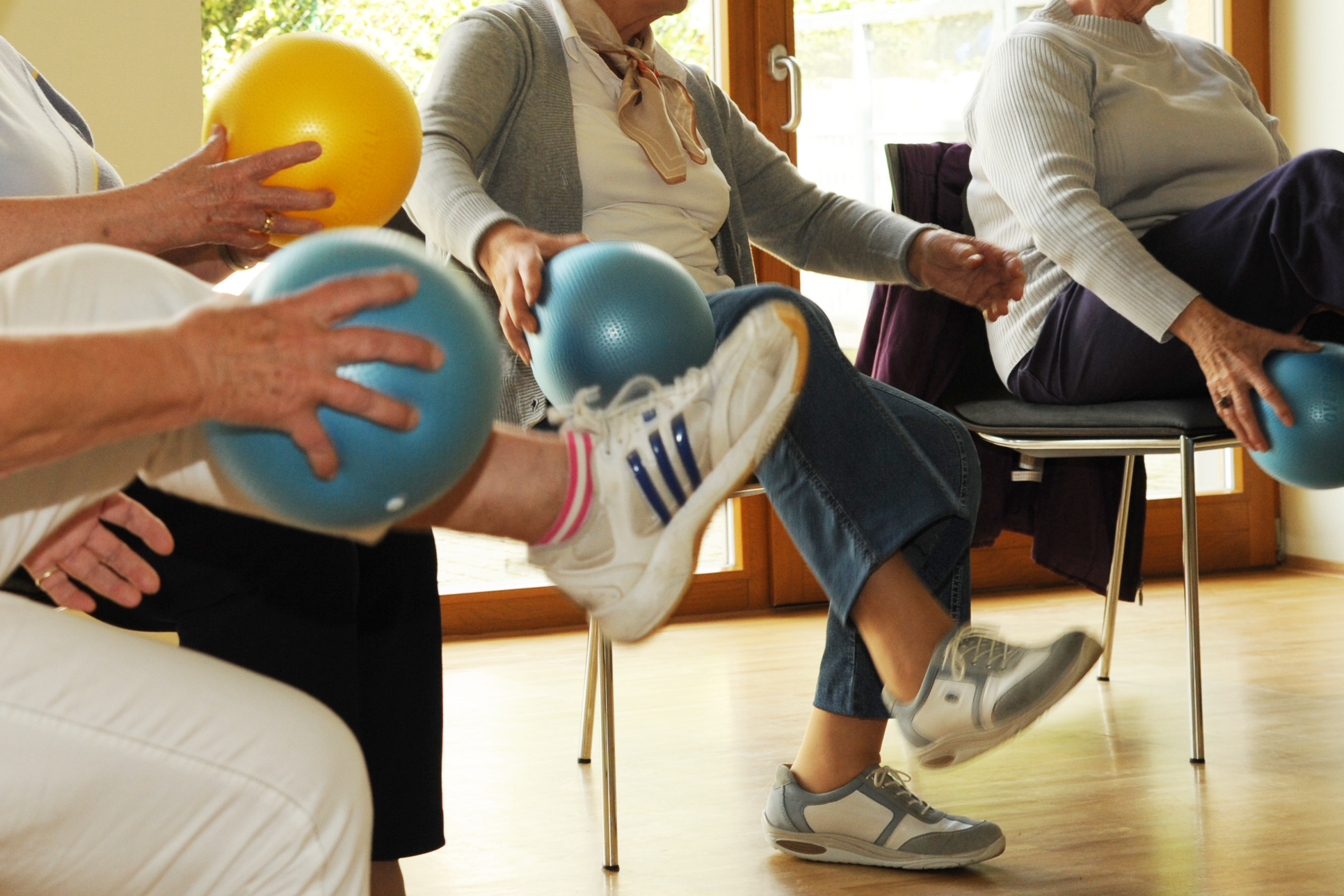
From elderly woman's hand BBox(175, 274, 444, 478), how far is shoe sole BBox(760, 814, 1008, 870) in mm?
1043

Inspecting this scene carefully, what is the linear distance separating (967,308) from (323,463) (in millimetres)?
1692

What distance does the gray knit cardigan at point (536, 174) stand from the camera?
1.60 m

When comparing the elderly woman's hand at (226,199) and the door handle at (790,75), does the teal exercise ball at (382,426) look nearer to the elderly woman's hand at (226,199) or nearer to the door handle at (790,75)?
the elderly woman's hand at (226,199)

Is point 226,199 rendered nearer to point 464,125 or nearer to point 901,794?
point 464,125

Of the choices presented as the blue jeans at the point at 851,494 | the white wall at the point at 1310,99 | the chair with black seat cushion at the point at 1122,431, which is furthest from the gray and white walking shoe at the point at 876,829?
the white wall at the point at 1310,99

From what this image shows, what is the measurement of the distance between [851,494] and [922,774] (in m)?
0.77

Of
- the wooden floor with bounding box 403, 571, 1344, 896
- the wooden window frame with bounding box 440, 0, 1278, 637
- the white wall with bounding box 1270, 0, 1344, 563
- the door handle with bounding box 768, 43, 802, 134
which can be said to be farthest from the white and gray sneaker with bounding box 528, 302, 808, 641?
the white wall with bounding box 1270, 0, 1344, 563

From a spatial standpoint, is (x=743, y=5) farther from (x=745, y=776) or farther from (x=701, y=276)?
(x=745, y=776)

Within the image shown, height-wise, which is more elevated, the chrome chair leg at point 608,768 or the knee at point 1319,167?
the knee at point 1319,167

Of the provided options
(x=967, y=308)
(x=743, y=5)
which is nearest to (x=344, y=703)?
(x=967, y=308)

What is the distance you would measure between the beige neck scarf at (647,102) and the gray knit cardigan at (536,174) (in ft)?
0.21

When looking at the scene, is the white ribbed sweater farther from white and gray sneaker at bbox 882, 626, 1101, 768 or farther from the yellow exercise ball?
the yellow exercise ball

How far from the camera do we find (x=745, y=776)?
6.59 ft

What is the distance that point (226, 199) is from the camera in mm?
1209
